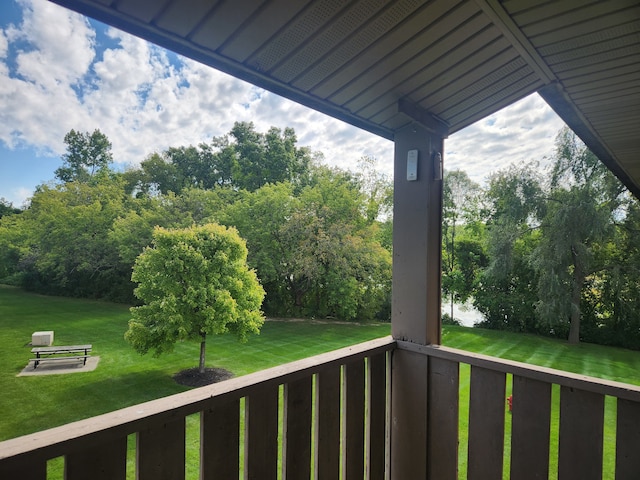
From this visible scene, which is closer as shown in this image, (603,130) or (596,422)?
(596,422)

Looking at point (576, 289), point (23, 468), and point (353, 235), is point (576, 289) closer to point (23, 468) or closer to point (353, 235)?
point (353, 235)

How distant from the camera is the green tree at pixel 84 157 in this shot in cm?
1365

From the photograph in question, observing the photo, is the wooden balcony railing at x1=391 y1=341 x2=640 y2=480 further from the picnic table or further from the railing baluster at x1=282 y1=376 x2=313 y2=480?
the picnic table

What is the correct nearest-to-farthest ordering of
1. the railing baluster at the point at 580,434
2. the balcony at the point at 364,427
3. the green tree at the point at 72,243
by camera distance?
the balcony at the point at 364,427
the railing baluster at the point at 580,434
the green tree at the point at 72,243

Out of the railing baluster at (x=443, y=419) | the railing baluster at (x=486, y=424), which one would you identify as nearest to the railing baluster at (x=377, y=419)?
the railing baluster at (x=443, y=419)

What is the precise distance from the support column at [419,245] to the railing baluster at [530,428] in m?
0.33

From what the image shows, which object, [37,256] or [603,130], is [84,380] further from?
[603,130]

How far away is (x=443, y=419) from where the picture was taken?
1170 mm

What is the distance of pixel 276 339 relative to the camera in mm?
10375

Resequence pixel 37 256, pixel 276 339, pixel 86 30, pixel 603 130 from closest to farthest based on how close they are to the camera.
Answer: pixel 603 130 → pixel 276 339 → pixel 37 256 → pixel 86 30

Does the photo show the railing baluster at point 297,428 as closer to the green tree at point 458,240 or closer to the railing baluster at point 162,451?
the railing baluster at point 162,451

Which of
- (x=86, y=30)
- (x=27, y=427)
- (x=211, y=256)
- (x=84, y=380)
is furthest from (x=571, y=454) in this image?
(x=86, y=30)

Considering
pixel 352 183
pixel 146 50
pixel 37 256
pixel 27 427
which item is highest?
pixel 146 50

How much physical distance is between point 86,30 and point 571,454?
17.8 m
